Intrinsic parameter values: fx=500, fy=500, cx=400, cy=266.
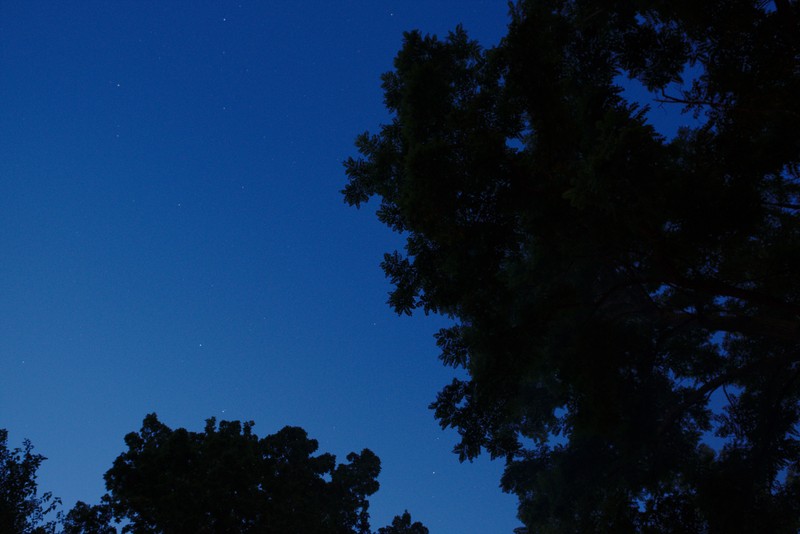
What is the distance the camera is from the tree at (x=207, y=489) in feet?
52.4

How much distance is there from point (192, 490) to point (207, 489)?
46cm

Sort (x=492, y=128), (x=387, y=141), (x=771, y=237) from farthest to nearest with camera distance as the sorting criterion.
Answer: (x=771, y=237) < (x=387, y=141) < (x=492, y=128)

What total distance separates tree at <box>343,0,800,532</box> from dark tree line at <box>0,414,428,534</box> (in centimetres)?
966

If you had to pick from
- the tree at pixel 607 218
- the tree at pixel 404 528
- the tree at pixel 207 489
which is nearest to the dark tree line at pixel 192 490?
the tree at pixel 207 489

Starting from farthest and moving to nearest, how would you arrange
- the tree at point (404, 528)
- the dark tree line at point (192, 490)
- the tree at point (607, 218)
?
1. the tree at point (404, 528)
2. the dark tree line at point (192, 490)
3. the tree at point (607, 218)

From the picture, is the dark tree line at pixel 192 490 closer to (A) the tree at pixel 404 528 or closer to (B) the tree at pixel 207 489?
(B) the tree at pixel 207 489

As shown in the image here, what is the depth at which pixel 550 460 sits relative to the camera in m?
17.0

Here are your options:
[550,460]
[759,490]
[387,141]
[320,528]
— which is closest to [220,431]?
[320,528]

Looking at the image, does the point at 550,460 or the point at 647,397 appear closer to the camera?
the point at 647,397

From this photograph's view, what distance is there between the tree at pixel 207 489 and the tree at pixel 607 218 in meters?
9.46

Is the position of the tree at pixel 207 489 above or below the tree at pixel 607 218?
below

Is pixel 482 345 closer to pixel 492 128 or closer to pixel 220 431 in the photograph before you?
pixel 492 128

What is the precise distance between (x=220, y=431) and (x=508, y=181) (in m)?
14.6

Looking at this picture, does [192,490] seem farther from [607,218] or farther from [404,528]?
[607,218]
